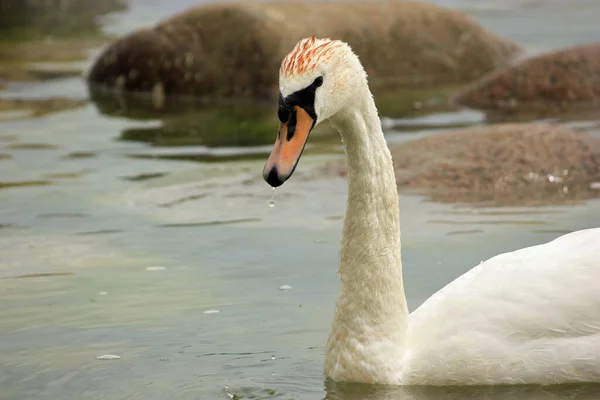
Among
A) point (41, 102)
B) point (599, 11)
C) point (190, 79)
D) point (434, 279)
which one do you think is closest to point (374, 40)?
point (190, 79)

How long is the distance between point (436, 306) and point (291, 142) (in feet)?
4.05

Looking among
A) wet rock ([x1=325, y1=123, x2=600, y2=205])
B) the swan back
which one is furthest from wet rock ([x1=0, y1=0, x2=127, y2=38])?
the swan back

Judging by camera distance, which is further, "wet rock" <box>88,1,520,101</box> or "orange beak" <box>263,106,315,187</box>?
"wet rock" <box>88,1,520,101</box>

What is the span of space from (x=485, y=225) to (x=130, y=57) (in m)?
9.48

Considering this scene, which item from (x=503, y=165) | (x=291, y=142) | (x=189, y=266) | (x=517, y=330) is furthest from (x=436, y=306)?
(x=503, y=165)

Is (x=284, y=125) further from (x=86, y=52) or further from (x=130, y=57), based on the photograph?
(x=86, y=52)

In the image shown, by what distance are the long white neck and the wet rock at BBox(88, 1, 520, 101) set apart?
1092cm

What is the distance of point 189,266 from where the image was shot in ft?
30.4

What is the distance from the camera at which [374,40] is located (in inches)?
737

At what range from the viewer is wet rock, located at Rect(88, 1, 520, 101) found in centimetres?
1806

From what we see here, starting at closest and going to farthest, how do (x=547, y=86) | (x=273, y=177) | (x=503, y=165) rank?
1. (x=273, y=177)
2. (x=503, y=165)
3. (x=547, y=86)

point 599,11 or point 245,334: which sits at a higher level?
point 599,11

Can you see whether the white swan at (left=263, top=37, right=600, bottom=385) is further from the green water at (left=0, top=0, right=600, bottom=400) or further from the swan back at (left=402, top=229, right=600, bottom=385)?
the green water at (left=0, top=0, right=600, bottom=400)

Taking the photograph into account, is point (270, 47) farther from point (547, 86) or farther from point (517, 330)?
point (517, 330)
